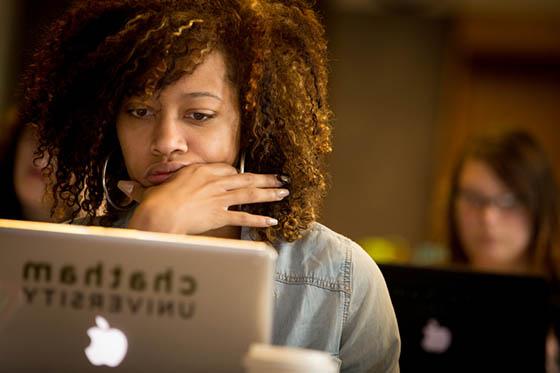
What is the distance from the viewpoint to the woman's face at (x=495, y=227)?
2451 mm

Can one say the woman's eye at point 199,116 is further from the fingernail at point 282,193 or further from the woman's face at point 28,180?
the woman's face at point 28,180

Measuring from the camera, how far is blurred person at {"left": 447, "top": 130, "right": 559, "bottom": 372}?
2.44m

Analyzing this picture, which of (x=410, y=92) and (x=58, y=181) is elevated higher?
(x=410, y=92)

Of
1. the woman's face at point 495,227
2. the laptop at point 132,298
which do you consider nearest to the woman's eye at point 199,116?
the laptop at point 132,298

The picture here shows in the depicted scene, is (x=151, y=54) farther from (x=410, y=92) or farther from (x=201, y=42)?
(x=410, y=92)

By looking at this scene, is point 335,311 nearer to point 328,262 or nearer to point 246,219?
point 328,262

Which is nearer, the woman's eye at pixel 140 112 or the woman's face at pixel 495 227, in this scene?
the woman's eye at pixel 140 112

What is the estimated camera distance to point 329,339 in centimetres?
123

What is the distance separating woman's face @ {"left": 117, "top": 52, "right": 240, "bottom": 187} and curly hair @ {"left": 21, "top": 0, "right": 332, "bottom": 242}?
0.06 feet

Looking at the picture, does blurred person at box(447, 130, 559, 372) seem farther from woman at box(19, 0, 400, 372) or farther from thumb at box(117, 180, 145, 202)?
thumb at box(117, 180, 145, 202)

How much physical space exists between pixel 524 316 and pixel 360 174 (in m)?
3.42

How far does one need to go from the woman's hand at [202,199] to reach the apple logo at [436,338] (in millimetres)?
390

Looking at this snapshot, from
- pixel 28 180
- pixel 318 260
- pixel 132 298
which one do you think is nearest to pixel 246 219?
pixel 318 260

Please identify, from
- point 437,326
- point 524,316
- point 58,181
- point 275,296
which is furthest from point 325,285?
point 58,181
